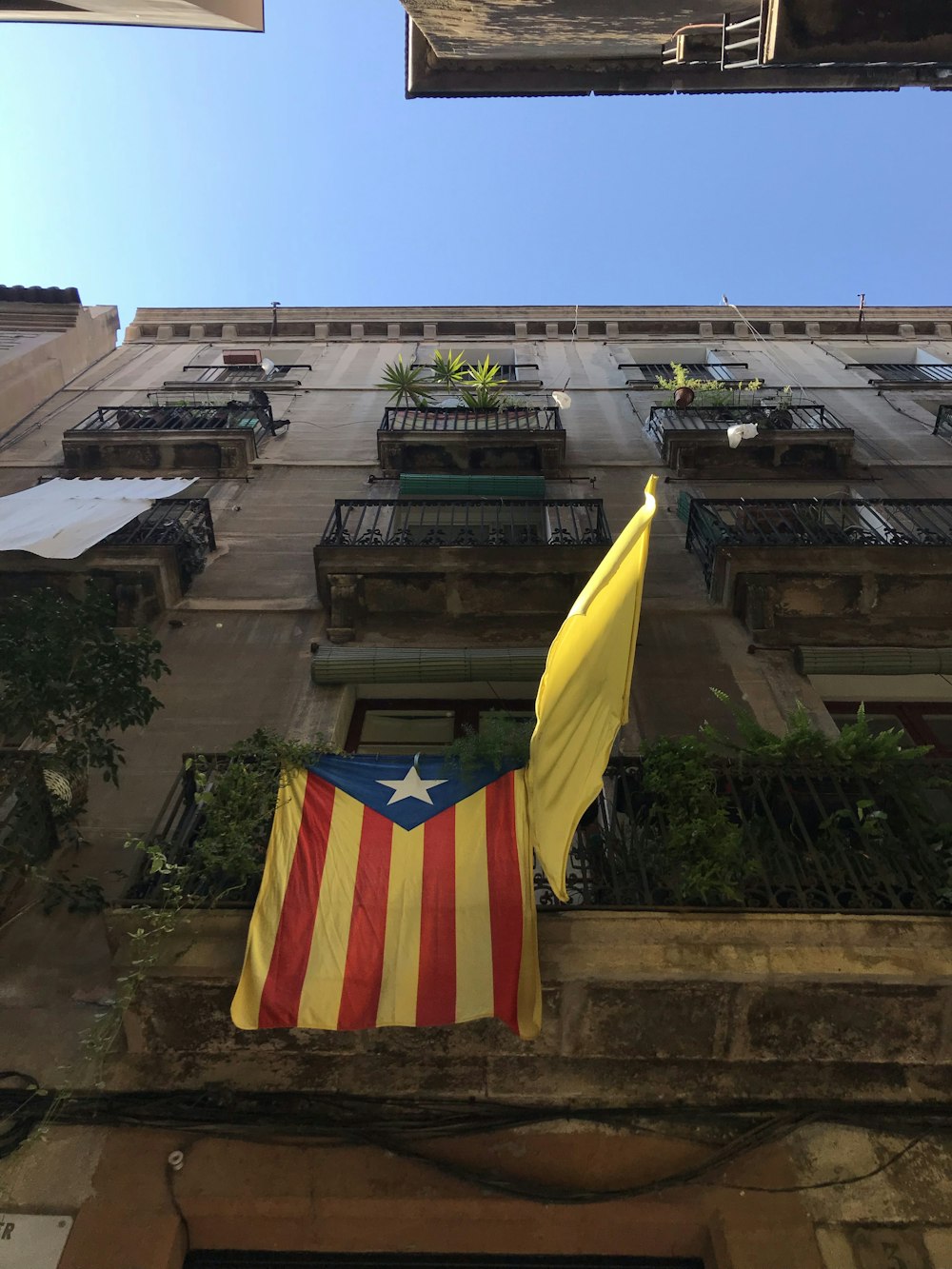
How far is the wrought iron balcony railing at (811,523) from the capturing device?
10.4 m

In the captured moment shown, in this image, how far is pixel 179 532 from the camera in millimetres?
10820

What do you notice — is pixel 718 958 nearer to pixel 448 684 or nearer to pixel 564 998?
pixel 564 998

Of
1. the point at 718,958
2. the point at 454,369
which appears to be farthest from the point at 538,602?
the point at 454,369

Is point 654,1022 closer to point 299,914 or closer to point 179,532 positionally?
point 299,914

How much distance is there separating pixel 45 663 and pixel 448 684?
4.38 metres

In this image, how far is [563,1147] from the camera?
15.5 feet

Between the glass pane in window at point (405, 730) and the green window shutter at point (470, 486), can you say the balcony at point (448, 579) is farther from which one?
the green window shutter at point (470, 486)

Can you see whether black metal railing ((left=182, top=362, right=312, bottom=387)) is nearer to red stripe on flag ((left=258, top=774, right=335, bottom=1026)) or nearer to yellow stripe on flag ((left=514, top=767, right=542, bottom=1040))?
red stripe on flag ((left=258, top=774, right=335, bottom=1026))

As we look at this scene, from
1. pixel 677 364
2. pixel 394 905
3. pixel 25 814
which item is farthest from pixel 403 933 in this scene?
pixel 677 364

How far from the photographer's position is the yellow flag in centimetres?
493

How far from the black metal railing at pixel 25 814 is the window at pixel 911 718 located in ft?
26.8

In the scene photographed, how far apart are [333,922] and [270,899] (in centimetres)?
46

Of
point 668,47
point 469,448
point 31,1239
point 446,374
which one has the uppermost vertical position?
point 668,47

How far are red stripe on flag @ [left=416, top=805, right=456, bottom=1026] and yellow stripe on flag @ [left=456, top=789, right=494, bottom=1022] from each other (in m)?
0.04
